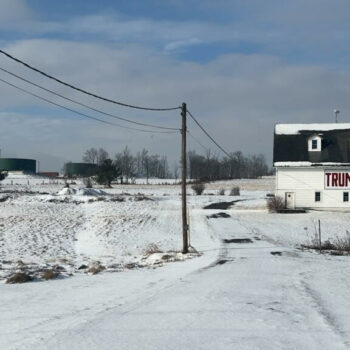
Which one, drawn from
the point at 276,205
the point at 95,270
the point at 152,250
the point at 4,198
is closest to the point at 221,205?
the point at 276,205

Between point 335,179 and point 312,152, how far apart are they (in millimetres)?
3274

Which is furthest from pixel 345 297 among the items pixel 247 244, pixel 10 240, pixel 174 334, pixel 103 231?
pixel 103 231

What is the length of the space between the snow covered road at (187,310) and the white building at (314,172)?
105 ft

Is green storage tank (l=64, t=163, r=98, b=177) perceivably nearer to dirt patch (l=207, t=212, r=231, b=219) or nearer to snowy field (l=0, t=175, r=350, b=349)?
dirt patch (l=207, t=212, r=231, b=219)

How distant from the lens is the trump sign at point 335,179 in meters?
47.1

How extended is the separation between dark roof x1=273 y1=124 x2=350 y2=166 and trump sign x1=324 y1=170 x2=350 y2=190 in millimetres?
958

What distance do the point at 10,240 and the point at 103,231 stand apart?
6.28m

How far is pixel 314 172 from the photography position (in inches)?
1865

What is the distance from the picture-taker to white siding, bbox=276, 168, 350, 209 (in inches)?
1850

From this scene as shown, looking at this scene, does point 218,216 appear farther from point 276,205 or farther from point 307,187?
point 307,187

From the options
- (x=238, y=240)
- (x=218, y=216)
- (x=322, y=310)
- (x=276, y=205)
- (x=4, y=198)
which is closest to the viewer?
(x=322, y=310)

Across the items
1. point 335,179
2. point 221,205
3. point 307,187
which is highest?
point 335,179

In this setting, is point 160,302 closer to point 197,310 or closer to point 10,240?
point 197,310

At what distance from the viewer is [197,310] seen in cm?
898
